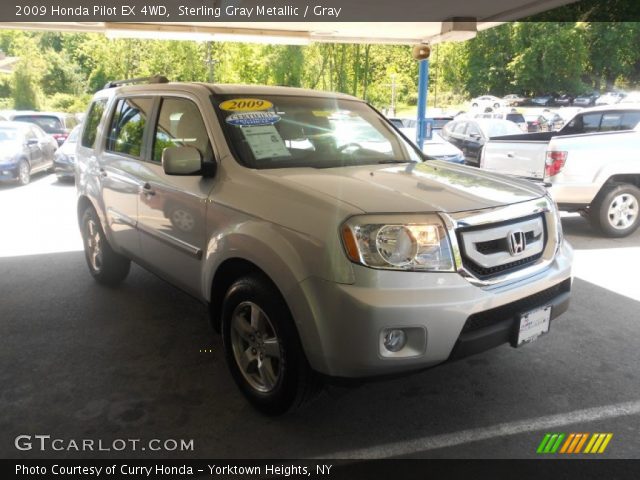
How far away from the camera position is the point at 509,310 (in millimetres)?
2590

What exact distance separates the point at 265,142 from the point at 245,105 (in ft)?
1.16

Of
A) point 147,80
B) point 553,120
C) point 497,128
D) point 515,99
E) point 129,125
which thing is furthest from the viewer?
point 515,99

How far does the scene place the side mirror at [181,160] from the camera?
2965mm

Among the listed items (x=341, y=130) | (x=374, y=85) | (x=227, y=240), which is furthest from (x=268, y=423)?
(x=374, y=85)

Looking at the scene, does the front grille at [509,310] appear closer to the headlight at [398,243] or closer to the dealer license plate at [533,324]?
the dealer license plate at [533,324]

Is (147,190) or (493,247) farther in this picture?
(147,190)

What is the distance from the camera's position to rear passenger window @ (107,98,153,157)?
158 inches

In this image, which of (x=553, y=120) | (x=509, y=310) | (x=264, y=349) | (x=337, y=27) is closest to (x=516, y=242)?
(x=509, y=310)

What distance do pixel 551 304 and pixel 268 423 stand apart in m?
1.68

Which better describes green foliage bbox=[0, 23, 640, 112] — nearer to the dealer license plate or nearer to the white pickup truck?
the white pickup truck

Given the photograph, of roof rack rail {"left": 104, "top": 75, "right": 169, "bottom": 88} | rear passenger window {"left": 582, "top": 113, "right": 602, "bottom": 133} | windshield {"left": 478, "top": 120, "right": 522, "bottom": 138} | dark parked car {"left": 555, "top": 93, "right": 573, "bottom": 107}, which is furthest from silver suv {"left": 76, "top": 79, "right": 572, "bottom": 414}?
dark parked car {"left": 555, "top": 93, "right": 573, "bottom": 107}

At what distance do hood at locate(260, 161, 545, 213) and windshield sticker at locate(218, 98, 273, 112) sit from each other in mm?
621

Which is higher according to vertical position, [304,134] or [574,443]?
[304,134]

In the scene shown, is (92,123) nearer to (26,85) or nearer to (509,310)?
(509,310)
